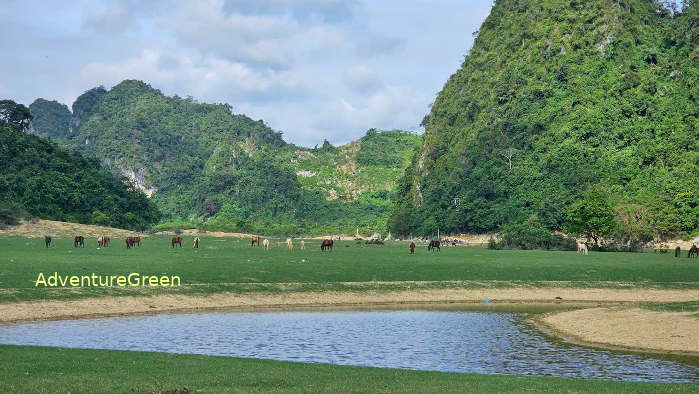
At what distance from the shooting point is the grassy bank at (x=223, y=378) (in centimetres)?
2128

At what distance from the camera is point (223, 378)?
22891 millimetres

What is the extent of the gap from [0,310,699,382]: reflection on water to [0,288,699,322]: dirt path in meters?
2.44

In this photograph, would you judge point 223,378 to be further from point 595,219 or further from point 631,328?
point 595,219

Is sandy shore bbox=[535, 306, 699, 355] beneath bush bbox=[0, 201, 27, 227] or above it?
beneath

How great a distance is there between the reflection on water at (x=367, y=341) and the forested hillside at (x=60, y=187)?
335 feet

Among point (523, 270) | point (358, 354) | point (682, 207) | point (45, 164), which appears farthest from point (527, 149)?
point (358, 354)

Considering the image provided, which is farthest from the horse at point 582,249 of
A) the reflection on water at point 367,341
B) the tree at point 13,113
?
the tree at point 13,113

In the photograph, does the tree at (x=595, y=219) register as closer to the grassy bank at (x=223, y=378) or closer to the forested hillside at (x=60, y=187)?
the forested hillside at (x=60, y=187)

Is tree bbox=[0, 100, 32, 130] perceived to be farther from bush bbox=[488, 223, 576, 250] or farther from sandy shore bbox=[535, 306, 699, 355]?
sandy shore bbox=[535, 306, 699, 355]

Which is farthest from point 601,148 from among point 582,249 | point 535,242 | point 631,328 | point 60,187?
point 631,328

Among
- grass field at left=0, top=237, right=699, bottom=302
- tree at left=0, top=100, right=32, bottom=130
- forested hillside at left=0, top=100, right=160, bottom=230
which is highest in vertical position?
tree at left=0, top=100, right=32, bottom=130

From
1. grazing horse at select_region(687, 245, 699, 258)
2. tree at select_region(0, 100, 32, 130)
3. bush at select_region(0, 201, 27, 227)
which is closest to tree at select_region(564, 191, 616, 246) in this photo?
grazing horse at select_region(687, 245, 699, 258)

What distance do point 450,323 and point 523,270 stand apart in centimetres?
2608

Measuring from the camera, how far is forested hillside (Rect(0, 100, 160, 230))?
148625 mm
